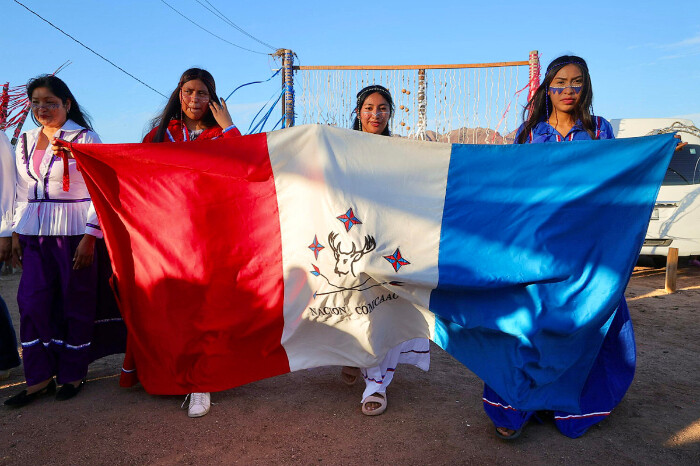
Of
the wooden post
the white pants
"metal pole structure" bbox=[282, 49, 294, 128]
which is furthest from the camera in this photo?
"metal pole structure" bbox=[282, 49, 294, 128]

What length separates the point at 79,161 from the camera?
3055mm

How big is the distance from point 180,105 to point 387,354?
85.6 inches

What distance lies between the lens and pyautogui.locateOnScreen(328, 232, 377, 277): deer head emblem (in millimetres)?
2832

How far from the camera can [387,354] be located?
321 cm

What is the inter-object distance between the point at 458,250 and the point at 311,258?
0.83 metres

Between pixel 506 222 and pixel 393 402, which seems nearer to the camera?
pixel 506 222

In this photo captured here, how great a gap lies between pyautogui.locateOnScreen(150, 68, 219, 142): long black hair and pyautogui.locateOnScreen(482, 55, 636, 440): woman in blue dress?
2049mm

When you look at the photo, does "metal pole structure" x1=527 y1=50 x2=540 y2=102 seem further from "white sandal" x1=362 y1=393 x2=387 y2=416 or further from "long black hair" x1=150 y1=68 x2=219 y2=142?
"white sandal" x1=362 y1=393 x2=387 y2=416

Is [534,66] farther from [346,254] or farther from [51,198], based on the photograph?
[51,198]

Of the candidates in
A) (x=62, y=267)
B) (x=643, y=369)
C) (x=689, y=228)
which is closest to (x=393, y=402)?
(x=643, y=369)

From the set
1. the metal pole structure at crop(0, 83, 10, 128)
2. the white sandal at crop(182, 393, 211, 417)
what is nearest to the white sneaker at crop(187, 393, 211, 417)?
the white sandal at crop(182, 393, 211, 417)

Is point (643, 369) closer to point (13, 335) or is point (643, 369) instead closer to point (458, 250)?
point (458, 250)

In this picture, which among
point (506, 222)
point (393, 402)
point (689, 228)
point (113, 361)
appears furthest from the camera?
point (689, 228)

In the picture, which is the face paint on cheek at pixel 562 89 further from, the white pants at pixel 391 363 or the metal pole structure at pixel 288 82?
the metal pole structure at pixel 288 82
